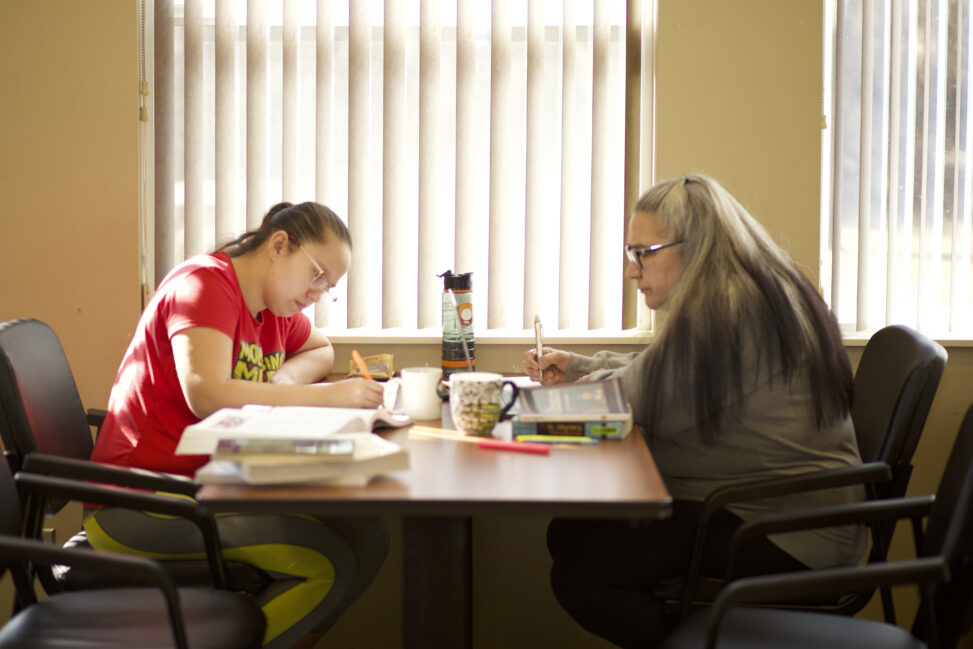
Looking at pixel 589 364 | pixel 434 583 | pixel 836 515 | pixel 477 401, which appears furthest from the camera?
pixel 589 364

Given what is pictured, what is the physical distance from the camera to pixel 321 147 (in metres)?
2.53

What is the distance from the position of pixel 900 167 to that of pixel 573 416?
1611 millimetres

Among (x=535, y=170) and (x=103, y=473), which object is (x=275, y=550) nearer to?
(x=103, y=473)

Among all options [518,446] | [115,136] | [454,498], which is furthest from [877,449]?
[115,136]

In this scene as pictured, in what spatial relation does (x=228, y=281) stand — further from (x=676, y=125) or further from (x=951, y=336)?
(x=951, y=336)

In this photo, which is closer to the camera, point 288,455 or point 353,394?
point 288,455

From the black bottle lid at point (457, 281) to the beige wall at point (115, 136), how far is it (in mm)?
657

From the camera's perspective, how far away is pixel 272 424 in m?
1.33

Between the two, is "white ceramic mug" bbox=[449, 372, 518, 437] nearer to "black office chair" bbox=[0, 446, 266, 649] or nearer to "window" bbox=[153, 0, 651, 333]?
"black office chair" bbox=[0, 446, 266, 649]

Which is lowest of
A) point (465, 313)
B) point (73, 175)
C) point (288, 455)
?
point (288, 455)

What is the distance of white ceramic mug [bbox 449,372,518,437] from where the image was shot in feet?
4.99

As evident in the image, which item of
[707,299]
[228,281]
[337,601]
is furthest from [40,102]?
[707,299]

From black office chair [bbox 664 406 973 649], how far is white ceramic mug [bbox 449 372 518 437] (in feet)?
1.56

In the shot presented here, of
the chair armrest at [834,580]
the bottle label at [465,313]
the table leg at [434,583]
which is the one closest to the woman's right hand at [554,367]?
the bottle label at [465,313]
